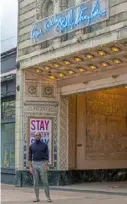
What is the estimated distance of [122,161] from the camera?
1984 cm

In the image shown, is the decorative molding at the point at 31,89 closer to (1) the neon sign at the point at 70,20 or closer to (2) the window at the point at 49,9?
(1) the neon sign at the point at 70,20

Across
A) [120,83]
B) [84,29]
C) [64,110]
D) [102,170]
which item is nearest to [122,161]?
[102,170]

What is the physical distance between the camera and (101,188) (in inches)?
656

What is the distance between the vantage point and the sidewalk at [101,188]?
15.5 metres

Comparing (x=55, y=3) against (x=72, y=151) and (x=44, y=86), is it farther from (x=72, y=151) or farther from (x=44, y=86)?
(x=72, y=151)

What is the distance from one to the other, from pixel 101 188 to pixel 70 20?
5.49m

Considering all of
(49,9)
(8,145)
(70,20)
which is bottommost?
(8,145)

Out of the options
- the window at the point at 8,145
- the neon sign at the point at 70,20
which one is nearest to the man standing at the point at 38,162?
the neon sign at the point at 70,20

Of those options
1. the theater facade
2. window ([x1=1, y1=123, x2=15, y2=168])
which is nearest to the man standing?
the theater facade

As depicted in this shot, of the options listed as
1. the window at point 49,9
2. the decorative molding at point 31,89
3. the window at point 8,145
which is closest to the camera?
the window at point 49,9

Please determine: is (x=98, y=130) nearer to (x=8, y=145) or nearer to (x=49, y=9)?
(x=8, y=145)

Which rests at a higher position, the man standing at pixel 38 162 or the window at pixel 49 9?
the window at pixel 49 9

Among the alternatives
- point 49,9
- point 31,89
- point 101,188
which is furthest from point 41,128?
point 49,9

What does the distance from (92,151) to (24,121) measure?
2.91 meters
